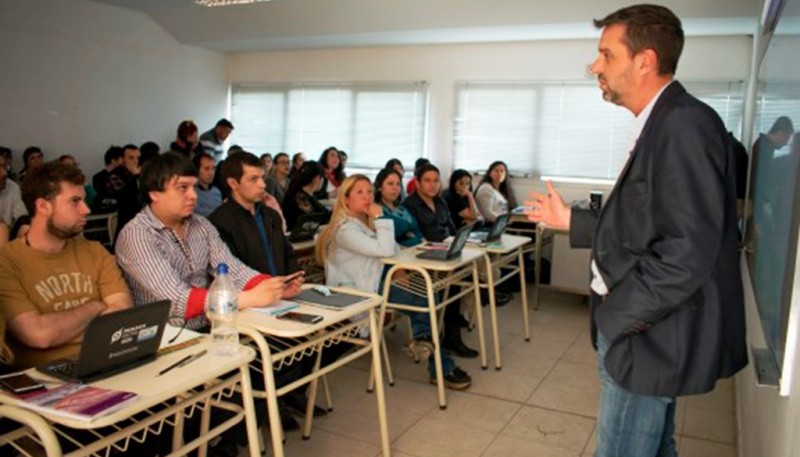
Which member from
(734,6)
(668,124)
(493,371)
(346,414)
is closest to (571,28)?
(734,6)

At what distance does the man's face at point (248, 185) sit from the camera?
9.39 feet

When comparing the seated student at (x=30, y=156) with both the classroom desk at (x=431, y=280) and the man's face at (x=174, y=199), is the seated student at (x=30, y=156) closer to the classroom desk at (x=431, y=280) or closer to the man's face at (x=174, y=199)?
the classroom desk at (x=431, y=280)

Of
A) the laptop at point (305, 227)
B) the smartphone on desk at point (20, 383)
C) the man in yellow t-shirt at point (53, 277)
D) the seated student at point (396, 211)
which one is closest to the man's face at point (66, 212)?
the man in yellow t-shirt at point (53, 277)

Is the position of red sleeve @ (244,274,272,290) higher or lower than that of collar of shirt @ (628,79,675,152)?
lower

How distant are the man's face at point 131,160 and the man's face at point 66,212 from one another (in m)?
4.76

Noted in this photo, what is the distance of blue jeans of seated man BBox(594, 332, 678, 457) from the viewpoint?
4.87 ft

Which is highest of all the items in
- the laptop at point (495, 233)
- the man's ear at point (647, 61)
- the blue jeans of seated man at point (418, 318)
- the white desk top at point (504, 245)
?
the man's ear at point (647, 61)

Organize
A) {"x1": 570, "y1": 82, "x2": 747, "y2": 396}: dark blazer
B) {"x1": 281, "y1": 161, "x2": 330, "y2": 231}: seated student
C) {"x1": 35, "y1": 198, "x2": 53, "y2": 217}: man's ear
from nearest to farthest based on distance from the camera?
{"x1": 570, "y1": 82, "x2": 747, "y2": 396}: dark blazer < {"x1": 35, "y1": 198, "x2": 53, "y2": 217}: man's ear < {"x1": 281, "y1": 161, "x2": 330, "y2": 231}: seated student

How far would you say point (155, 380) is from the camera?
158cm

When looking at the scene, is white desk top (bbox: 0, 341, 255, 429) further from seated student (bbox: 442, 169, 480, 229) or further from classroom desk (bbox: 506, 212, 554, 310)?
seated student (bbox: 442, 169, 480, 229)

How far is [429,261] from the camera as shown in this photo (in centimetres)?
336

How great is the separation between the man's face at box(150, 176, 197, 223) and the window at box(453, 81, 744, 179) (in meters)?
5.35

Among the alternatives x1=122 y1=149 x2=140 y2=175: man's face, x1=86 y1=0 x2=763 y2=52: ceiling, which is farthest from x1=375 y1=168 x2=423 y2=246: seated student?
x1=122 y1=149 x2=140 y2=175: man's face

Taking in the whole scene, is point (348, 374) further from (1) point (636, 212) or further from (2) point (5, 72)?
(2) point (5, 72)
